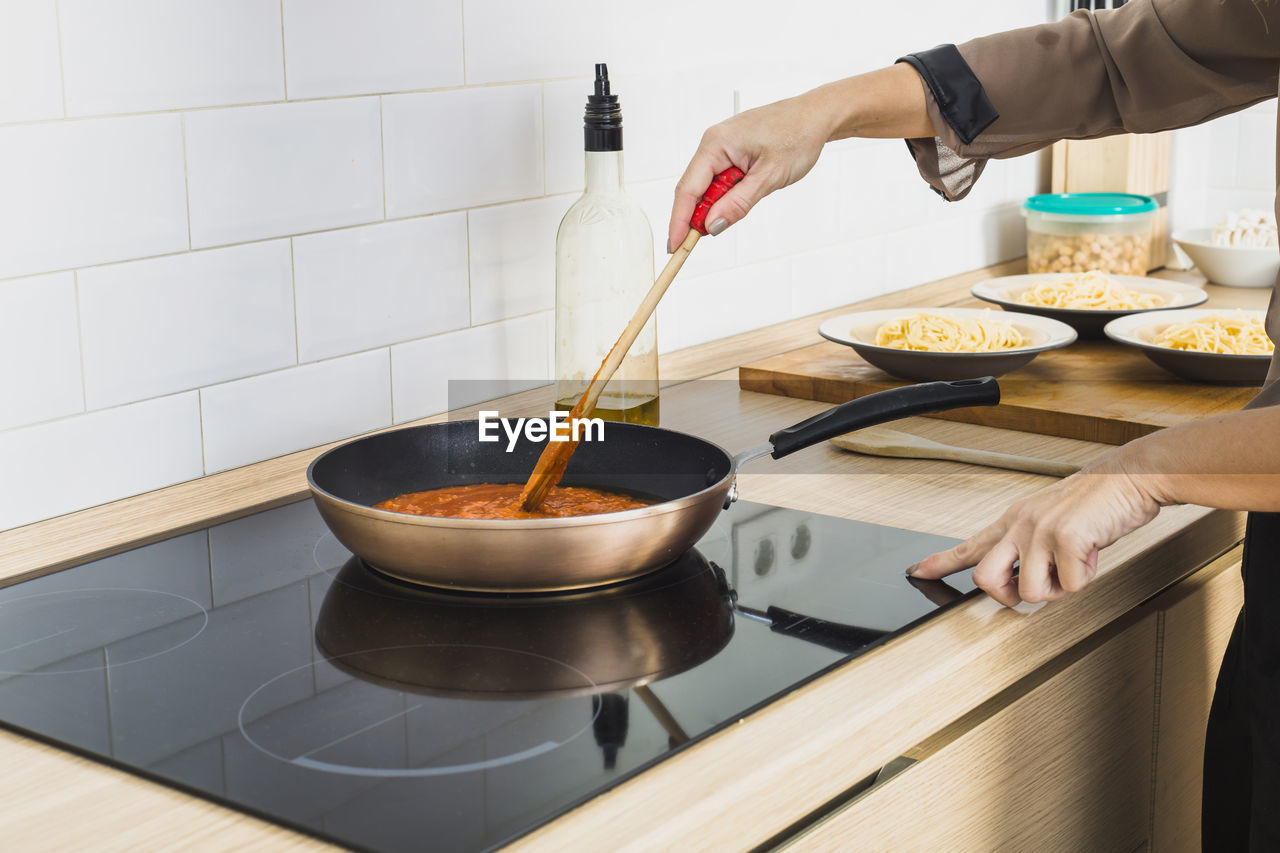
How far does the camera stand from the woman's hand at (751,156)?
118 cm

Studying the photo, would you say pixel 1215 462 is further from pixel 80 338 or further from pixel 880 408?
pixel 80 338

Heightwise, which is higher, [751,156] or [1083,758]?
[751,156]

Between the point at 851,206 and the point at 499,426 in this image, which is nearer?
the point at 499,426

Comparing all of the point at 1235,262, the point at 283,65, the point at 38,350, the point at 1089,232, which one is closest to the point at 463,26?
the point at 283,65

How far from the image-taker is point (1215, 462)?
3.05 ft

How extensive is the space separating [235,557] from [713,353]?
837 millimetres

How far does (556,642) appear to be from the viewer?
0.87 meters

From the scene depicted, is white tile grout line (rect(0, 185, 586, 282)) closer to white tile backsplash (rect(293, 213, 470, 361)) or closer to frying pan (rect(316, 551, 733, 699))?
white tile backsplash (rect(293, 213, 470, 361))

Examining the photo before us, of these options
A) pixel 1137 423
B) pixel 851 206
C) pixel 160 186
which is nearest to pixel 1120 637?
pixel 1137 423

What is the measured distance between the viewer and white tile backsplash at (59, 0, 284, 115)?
1.09 metres

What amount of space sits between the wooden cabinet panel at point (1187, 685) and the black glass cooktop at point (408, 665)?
0.87 ft

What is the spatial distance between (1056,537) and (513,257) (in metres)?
0.77

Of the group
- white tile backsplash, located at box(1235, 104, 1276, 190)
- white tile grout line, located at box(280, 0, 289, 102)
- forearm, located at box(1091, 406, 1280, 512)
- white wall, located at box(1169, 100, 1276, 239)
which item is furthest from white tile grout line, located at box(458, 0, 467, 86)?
white tile backsplash, located at box(1235, 104, 1276, 190)

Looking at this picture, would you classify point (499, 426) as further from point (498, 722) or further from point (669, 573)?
point (498, 722)
